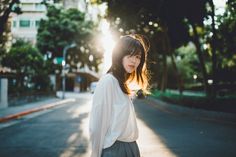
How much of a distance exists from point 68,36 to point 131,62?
47.3 metres

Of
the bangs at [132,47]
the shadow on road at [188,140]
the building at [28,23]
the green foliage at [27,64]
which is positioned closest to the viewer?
the bangs at [132,47]

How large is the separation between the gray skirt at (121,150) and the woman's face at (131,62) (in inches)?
22.2

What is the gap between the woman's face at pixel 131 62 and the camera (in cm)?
315

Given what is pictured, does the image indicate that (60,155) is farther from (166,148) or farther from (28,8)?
(28,8)

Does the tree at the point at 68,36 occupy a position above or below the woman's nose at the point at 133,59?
above

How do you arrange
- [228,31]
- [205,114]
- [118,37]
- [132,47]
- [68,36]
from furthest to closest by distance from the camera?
[68,36] → [118,37] → [228,31] → [205,114] → [132,47]

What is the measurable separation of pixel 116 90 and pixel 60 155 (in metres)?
6.11

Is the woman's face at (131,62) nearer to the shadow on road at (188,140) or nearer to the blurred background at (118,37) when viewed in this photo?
the blurred background at (118,37)

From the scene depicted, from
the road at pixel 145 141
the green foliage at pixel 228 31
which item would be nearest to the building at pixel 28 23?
the green foliage at pixel 228 31

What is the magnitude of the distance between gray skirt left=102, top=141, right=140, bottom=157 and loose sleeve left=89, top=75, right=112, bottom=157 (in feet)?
0.19

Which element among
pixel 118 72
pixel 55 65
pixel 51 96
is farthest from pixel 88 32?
pixel 118 72

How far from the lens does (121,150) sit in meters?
3.09

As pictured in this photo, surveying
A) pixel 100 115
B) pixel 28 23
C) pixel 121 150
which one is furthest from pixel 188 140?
pixel 28 23

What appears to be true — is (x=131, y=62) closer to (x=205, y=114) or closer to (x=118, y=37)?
(x=205, y=114)
